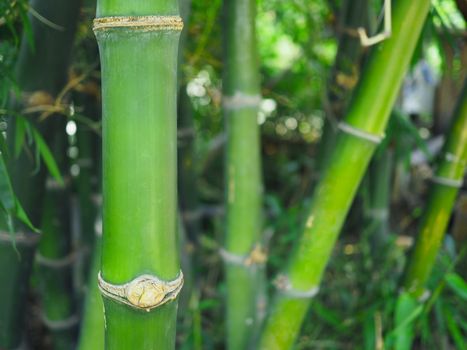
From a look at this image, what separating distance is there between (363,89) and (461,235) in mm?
1026

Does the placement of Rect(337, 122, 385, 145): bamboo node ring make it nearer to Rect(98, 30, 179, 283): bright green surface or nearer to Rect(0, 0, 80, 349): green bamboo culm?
Rect(98, 30, 179, 283): bright green surface

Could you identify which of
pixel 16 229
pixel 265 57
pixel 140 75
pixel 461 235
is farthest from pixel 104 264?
pixel 265 57

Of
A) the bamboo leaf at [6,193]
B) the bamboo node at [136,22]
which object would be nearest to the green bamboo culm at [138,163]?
the bamboo node at [136,22]

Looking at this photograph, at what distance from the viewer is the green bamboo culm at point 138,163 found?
439mm

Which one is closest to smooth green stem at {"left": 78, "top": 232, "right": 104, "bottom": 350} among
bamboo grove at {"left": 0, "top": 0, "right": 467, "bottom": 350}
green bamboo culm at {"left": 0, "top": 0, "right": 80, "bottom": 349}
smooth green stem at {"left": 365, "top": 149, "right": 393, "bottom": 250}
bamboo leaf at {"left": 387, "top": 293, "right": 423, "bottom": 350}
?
bamboo grove at {"left": 0, "top": 0, "right": 467, "bottom": 350}

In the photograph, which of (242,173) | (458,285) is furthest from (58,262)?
(458,285)

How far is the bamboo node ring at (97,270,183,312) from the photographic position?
47cm

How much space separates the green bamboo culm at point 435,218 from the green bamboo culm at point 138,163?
22.1 inches

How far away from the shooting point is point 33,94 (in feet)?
2.52

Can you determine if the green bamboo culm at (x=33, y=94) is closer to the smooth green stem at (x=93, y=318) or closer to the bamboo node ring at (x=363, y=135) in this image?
the smooth green stem at (x=93, y=318)

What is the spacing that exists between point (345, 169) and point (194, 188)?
71cm

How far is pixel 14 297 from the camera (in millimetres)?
848

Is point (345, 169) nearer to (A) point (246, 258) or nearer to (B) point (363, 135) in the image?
(B) point (363, 135)

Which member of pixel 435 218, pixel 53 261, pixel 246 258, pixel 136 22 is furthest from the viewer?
pixel 53 261
